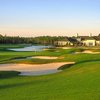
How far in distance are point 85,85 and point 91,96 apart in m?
3.72

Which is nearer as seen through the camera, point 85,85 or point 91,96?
point 91,96

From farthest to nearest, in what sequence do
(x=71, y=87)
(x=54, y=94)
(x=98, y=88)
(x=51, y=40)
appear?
(x=51, y=40) → (x=71, y=87) → (x=98, y=88) → (x=54, y=94)

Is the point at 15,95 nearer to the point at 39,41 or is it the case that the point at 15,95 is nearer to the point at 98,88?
the point at 98,88

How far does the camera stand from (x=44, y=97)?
14.2 m

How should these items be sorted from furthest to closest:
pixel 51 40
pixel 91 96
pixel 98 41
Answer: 1. pixel 51 40
2. pixel 98 41
3. pixel 91 96

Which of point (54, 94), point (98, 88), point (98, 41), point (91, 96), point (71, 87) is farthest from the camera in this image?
point (98, 41)

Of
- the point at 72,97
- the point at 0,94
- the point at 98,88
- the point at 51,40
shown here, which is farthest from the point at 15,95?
the point at 51,40

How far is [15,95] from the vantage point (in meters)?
15.2

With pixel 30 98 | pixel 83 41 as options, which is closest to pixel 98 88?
pixel 30 98

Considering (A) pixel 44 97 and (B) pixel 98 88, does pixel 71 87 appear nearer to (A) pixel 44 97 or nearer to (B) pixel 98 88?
(B) pixel 98 88

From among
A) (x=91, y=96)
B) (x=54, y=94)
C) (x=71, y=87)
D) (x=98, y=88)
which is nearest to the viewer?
(x=91, y=96)

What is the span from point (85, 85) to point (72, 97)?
381cm

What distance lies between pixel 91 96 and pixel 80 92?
1345mm

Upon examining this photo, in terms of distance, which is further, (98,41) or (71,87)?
(98,41)
